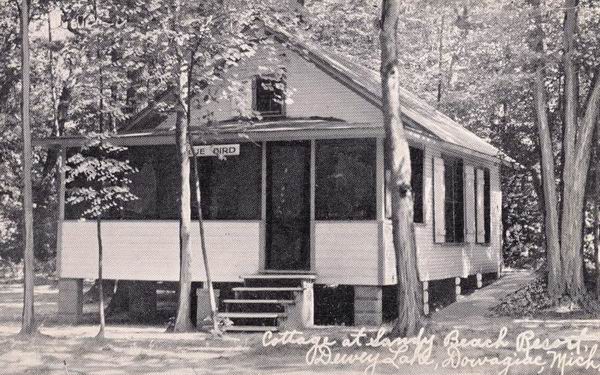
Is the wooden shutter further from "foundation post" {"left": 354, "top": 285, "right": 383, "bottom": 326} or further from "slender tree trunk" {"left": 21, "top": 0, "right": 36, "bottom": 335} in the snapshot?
"slender tree trunk" {"left": 21, "top": 0, "right": 36, "bottom": 335}

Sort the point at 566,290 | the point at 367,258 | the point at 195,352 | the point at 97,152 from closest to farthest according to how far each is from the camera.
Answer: the point at 195,352 < the point at 367,258 < the point at 566,290 < the point at 97,152

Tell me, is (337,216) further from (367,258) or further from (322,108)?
(322,108)

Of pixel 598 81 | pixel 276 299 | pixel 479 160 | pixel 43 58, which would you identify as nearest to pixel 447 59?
pixel 43 58

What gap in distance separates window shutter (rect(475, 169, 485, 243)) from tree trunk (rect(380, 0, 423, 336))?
10031 mm

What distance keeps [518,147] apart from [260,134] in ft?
39.8

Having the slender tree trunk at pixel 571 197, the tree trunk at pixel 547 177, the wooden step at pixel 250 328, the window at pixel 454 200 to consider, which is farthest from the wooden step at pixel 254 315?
the window at pixel 454 200

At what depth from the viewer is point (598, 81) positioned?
17.4 meters

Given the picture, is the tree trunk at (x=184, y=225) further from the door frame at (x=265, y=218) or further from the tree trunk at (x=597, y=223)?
the tree trunk at (x=597, y=223)

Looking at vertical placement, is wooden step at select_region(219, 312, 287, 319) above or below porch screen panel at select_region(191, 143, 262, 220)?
below

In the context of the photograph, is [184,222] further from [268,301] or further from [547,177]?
[547,177]

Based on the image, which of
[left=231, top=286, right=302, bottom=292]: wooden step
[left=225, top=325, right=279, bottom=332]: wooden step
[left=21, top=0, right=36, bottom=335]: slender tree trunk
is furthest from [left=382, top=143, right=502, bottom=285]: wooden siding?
[left=21, top=0, right=36, bottom=335]: slender tree trunk

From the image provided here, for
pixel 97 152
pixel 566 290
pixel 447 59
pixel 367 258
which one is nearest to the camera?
pixel 367 258

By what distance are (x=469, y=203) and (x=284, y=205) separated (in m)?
6.16

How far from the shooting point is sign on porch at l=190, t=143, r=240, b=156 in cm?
1688
